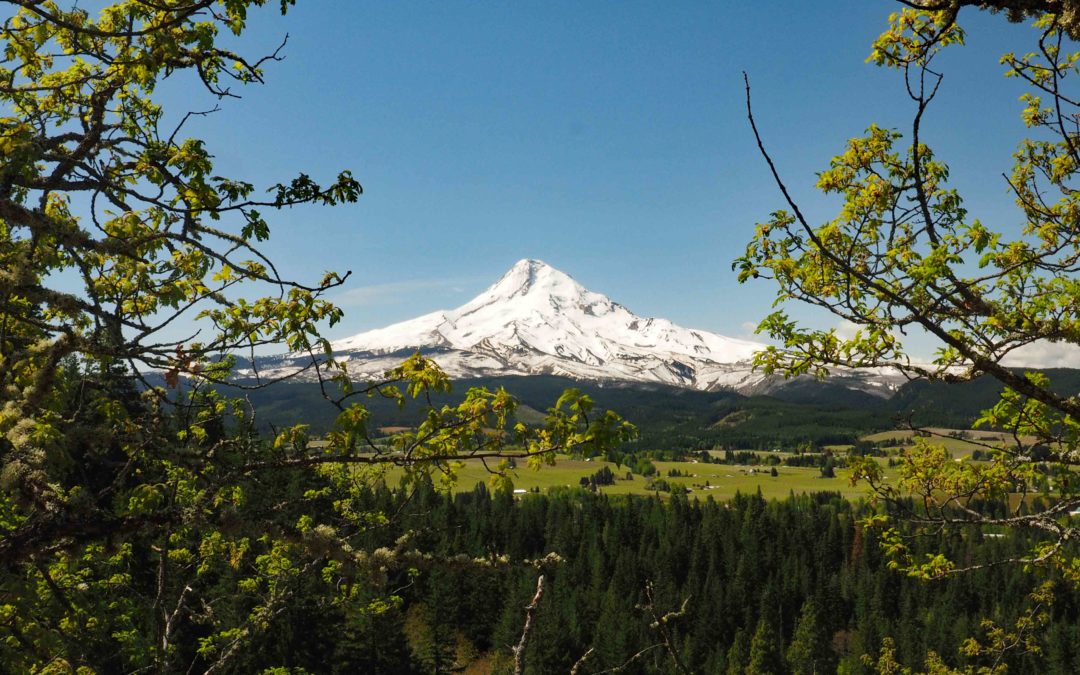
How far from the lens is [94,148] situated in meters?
7.26

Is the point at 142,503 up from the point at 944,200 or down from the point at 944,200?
down

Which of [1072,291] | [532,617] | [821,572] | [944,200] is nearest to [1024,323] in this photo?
[1072,291]

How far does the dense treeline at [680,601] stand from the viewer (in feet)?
198

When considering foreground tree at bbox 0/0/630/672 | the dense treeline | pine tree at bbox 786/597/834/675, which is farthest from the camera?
pine tree at bbox 786/597/834/675

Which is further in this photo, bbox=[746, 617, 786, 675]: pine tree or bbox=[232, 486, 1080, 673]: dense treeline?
bbox=[746, 617, 786, 675]: pine tree

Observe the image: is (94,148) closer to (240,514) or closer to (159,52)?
(159,52)

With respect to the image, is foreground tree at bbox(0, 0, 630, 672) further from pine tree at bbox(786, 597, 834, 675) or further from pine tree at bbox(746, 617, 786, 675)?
pine tree at bbox(786, 597, 834, 675)

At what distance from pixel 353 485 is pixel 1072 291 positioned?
1839 cm

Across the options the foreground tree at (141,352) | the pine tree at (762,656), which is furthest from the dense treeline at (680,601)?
the foreground tree at (141,352)

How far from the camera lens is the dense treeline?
60312 mm

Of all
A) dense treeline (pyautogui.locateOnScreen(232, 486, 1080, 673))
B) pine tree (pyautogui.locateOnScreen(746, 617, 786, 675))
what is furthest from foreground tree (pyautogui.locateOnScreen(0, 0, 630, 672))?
pine tree (pyautogui.locateOnScreen(746, 617, 786, 675))

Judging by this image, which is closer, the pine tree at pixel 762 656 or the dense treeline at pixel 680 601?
the dense treeline at pixel 680 601

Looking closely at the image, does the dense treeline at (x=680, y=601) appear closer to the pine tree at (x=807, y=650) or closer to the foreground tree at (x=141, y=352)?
the pine tree at (x=807, y=650)

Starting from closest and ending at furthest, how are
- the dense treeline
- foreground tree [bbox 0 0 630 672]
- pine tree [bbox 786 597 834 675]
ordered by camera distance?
foreground tree [bbox 0 0 630 672] < the dense treeline < pine tree [bbox 786 597 834 675]
